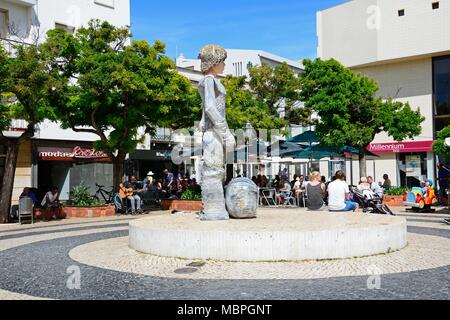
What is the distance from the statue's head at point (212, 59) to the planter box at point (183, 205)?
9.82 metres

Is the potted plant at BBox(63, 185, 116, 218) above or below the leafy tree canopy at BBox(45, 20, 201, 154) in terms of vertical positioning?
below

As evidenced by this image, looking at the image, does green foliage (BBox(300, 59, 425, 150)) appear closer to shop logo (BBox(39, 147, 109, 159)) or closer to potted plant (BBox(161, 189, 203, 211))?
potted plant (BBox(161, 189, 203, 211))

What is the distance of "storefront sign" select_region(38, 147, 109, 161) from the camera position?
24812 millimetres

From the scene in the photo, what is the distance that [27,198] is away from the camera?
1595cm

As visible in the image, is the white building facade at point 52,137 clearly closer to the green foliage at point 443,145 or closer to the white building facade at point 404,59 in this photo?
the white building facade at point 404,59

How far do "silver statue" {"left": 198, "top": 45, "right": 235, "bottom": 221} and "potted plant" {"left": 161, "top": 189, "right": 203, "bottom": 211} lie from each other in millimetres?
9615

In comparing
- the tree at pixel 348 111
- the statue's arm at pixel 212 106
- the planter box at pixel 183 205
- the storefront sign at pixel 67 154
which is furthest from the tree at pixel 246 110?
the statue's arm at pixel 212 106

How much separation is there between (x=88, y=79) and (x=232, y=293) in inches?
534

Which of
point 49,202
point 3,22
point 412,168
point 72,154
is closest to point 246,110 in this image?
point 72,154

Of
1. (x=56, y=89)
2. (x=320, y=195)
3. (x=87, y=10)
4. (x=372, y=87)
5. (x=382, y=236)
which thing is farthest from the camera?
(x=87, y=10)

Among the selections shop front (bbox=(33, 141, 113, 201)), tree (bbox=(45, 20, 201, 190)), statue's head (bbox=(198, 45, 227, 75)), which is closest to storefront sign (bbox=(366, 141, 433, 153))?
tree (bbox=(45, 20, 201, 190))

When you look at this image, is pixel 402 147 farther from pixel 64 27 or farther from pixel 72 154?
pixel 64 27
